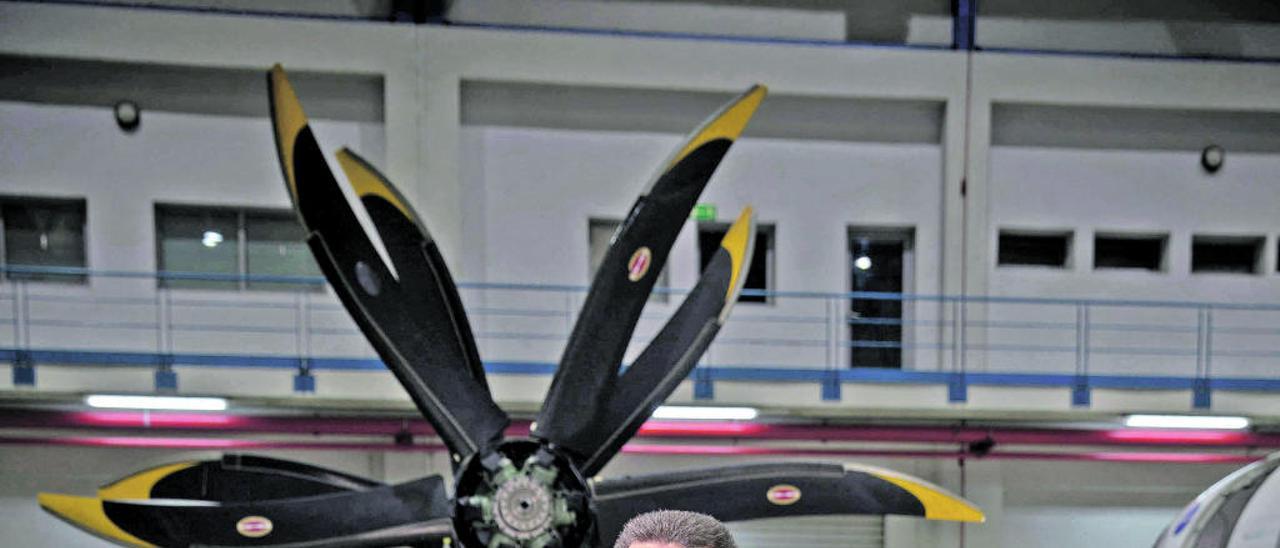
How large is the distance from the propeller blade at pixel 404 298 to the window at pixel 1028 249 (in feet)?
19.4

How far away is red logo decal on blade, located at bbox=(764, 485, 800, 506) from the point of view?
4031 millimetres

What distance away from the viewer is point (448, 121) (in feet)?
21.3

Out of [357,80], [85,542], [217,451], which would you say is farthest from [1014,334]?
[85,542]

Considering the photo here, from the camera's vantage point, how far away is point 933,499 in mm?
4082

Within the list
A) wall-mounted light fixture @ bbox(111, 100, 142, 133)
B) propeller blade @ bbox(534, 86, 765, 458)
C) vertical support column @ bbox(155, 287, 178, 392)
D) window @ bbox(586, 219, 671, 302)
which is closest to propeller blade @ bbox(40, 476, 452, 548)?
propeller blade @ bbox(534, 86, 765, 458)

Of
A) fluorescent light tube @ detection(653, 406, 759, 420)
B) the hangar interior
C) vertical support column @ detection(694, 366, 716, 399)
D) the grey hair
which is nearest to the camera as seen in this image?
the grey hair

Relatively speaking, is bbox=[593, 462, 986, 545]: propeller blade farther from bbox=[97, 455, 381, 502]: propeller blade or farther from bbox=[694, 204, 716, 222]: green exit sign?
bbox=[694, 204, 716, 222]: green exit sign

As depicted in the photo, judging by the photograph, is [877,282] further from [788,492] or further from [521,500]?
[521,500]

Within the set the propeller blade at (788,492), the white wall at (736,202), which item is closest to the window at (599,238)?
the white wall at (736,202)

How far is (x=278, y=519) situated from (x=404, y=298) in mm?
1487

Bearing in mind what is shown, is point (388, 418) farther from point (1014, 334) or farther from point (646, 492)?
point (1014, 334)

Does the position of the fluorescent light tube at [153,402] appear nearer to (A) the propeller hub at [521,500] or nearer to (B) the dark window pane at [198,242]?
(B) the dark window pane at [198,242]

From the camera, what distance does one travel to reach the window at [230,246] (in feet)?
22.2

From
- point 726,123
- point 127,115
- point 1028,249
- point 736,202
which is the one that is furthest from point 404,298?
point 1028,249
